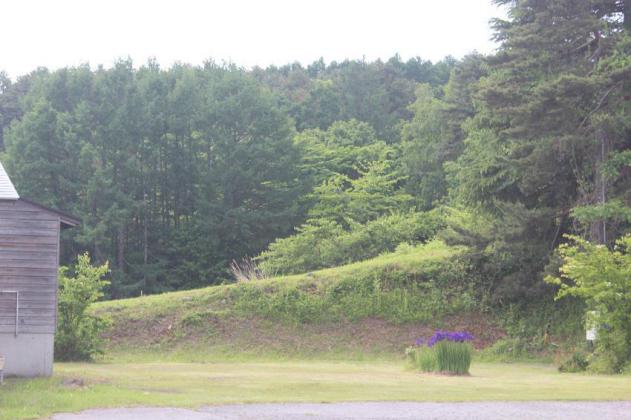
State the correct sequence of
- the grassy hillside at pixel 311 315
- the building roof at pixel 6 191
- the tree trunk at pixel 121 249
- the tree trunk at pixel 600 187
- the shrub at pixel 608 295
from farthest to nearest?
1. the tree trunk at pixel 121 249
2. the grassy hillside at pixel 311 315
3. the tree trunk at pixel 600 187
4. the shrub at pixel 608 295
5. the building roof at pixel 6 191

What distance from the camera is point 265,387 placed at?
1783cm

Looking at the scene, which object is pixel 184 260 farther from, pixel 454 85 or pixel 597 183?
pixel 597 183

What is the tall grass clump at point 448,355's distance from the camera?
2136 cm

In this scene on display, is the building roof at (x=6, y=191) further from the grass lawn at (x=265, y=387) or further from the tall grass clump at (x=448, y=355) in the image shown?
the tall grass clump at (x=448, y=355)

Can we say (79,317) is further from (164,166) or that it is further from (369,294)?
(164,166)

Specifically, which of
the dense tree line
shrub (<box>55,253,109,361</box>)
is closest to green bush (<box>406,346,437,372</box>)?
shrub (<box>55,253,109,361</box>)

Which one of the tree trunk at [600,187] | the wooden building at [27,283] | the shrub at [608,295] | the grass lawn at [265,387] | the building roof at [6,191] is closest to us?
the grass lawn at [265,387]

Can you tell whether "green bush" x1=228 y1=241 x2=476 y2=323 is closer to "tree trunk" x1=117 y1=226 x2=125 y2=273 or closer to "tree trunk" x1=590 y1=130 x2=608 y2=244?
"tree trunk" x1=590 y1=130 x2=608 y2=244

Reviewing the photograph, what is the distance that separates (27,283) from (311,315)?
13653 millimetres

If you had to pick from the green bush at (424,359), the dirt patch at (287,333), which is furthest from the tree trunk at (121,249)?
the green bush at (424,359)

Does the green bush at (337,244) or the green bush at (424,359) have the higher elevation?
the green bush at (337,244)

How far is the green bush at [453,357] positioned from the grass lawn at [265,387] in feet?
1.63

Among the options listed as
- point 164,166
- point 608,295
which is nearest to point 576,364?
point 608,295

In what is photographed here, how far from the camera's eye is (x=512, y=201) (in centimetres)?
3125
